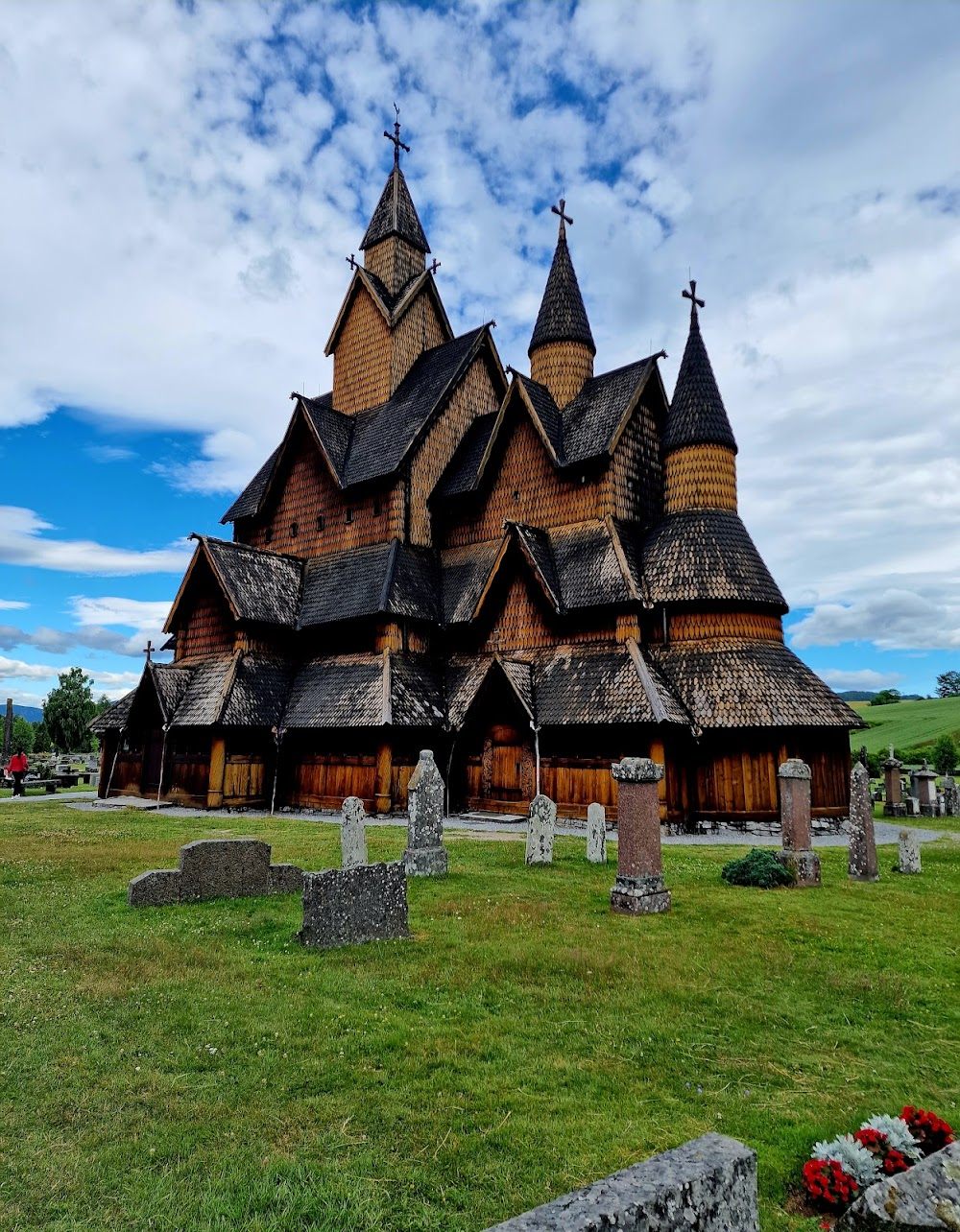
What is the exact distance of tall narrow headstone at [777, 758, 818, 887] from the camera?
39.1 ft

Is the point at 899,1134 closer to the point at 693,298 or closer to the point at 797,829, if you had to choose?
the point at 797,829

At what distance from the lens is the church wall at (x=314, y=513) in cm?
2772

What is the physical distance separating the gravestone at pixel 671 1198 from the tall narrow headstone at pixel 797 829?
407 inches

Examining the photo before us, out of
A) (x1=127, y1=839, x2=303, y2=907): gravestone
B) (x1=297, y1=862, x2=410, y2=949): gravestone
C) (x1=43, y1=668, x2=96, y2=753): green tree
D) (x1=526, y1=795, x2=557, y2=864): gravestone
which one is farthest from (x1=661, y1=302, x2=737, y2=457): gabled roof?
(x1=43, y1=668, x2=96, y2=753): green tree

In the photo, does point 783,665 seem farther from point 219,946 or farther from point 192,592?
point 192,592

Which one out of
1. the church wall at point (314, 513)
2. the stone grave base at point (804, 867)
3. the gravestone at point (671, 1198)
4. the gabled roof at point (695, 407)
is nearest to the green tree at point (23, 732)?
the church wall at point (314, 513)

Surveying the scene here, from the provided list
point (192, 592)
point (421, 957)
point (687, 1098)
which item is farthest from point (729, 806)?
point (192, 592)

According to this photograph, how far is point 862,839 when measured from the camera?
12.4m

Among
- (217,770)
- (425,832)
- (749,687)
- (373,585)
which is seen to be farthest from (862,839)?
(217,770)

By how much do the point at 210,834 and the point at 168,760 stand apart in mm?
11114

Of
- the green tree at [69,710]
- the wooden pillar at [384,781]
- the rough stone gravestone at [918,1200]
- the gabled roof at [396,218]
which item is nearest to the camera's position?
the rough stone gravestone at [918,1200]

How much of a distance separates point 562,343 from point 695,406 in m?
7.64

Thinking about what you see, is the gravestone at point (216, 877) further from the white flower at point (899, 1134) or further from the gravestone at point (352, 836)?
the white flower at point (899, 1134)

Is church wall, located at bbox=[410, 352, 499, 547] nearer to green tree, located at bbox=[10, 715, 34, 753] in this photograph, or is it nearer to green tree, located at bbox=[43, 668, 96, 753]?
green tree, located at bbox=[43, 668, 96, 753]
